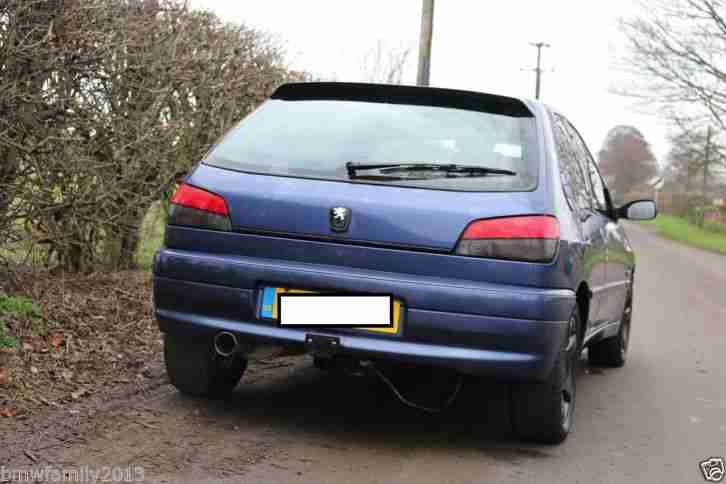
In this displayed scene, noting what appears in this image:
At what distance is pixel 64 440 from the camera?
162 inches

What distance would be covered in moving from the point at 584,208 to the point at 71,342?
3.07 meters

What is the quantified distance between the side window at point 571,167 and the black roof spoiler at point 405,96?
0.35m

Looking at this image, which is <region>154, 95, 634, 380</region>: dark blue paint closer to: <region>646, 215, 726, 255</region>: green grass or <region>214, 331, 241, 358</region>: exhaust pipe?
<region>214, 331, 241, 358</region>: exhaust pipe

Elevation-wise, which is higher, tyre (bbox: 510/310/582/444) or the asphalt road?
tyre (bbox: 510/310/582/444)

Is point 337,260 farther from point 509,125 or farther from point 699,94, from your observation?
point 699,94

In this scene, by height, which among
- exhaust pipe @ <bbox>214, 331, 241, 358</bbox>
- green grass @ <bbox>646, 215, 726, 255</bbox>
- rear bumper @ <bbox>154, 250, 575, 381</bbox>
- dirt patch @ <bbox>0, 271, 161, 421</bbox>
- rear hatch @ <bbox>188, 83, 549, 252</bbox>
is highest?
rear hatch @ <bbox>188, 83, 549, 252</bbox>

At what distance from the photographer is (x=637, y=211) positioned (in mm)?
6781

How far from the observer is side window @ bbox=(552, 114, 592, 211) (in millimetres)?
4879

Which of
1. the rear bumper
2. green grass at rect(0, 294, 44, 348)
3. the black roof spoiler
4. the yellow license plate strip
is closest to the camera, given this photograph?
the rear bumper

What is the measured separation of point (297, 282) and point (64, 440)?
1.18m

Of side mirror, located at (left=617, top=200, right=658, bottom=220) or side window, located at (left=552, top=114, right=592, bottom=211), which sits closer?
side window, located at (left=552, top=114, right=592, bottom=211)

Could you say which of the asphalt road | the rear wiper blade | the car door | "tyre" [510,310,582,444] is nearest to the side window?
the car door

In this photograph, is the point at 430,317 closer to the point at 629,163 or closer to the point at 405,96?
the point at 405,96

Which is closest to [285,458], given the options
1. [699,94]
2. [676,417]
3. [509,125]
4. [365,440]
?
[365,440]
